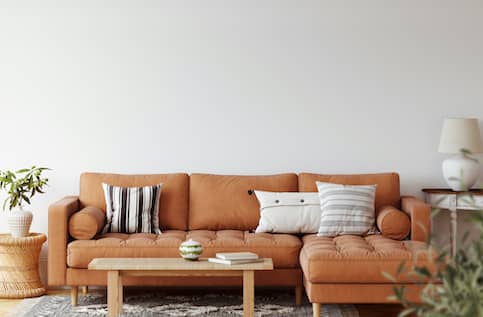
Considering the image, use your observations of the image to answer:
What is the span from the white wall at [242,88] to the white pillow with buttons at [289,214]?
21.7 inches

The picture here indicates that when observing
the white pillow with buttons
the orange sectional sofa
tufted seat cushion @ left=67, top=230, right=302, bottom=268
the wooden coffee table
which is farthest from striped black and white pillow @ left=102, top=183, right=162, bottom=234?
the wooden coffee table

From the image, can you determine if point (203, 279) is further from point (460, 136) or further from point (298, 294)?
point (460, 136)

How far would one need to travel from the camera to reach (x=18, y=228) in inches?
219

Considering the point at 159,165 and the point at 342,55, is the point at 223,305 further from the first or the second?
the point at 342,55

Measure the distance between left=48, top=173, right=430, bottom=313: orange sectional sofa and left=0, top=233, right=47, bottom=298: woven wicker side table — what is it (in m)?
0.37

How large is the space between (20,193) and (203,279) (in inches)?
61.1

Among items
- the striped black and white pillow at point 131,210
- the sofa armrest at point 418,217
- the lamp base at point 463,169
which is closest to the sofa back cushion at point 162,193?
the striped black and white pillow at point 131,210

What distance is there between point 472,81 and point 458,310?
5.03 m

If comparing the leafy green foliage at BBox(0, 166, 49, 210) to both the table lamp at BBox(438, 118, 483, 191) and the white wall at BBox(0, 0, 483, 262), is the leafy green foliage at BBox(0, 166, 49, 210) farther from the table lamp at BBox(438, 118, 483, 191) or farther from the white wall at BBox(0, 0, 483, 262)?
the table lamp at BBox(438, 118, 483, 191)

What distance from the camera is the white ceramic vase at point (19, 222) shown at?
554cm

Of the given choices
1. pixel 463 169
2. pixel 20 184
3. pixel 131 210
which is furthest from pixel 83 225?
pixel 463 169

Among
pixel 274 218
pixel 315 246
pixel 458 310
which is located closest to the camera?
pixel 458 310

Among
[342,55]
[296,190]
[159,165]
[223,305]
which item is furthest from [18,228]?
[342,55]

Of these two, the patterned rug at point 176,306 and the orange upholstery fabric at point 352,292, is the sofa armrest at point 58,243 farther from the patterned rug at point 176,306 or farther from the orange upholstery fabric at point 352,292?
the orange upholstery fabric at point 352,292
